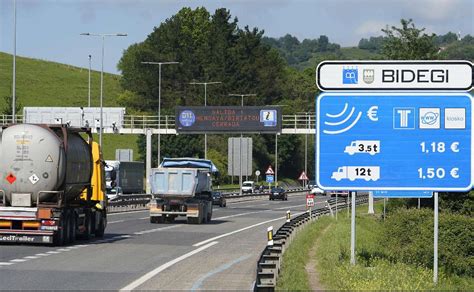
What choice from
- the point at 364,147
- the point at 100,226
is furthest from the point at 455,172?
the point at 100,226

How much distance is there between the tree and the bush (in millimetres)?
24912

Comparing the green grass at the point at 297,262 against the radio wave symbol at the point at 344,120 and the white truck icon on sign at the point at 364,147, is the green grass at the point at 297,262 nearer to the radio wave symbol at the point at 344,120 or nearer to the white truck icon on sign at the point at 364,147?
the white truck icon on sign at the point at 364,147

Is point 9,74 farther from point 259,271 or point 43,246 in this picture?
point 259,271

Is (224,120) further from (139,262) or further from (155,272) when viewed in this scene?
(155,272)

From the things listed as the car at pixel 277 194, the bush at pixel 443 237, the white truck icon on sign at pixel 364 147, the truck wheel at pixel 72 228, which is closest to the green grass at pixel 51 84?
the car at pixel 277 194

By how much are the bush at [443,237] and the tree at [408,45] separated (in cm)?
2491

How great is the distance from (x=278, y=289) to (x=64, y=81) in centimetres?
16293

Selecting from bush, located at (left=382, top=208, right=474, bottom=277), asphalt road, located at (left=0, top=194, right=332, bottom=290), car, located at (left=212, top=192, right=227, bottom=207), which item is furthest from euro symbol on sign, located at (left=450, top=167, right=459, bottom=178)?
car, located at (left=212, top=192, right=227, bottom=207)

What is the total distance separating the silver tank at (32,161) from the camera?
3084 centimetres

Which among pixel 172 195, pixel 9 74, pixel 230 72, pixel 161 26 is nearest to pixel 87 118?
pixel 172 195

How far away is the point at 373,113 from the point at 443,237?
1974cm

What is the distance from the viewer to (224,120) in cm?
8606

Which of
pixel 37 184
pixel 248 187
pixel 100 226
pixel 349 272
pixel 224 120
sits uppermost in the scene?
pixel 224 120

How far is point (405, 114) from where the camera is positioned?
20.8m
